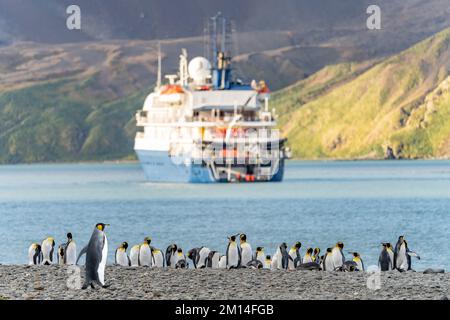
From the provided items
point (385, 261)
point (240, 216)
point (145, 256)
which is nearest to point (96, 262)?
point (145, 256)

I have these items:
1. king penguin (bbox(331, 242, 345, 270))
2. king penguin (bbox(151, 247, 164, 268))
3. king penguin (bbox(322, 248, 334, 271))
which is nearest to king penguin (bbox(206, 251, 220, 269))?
king penguin (bbox(151, 247, 164, 268))

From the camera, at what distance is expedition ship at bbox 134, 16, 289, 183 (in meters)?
102

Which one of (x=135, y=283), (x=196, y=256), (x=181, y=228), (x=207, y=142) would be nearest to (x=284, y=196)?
(x=207, y=142)

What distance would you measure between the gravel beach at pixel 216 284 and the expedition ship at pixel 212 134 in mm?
70892

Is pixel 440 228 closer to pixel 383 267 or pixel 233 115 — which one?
pixel 383 267

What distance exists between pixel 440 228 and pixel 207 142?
141 feet

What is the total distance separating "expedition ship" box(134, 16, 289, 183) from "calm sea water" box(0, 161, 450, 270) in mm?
1490

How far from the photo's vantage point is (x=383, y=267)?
109ft

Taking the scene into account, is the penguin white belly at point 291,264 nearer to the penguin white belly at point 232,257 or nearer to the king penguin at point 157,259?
the penguin white belly at point 232,257

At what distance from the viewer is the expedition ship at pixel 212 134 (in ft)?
336

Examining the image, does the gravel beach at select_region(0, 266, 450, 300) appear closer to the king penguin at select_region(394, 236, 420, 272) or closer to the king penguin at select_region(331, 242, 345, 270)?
the king penguin at select_region(394, 236, 420, 272)

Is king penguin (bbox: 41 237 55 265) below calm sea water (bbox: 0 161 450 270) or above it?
below

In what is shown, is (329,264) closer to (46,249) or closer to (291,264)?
(291,264)

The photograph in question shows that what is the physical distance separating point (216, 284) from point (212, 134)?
77802 mm
